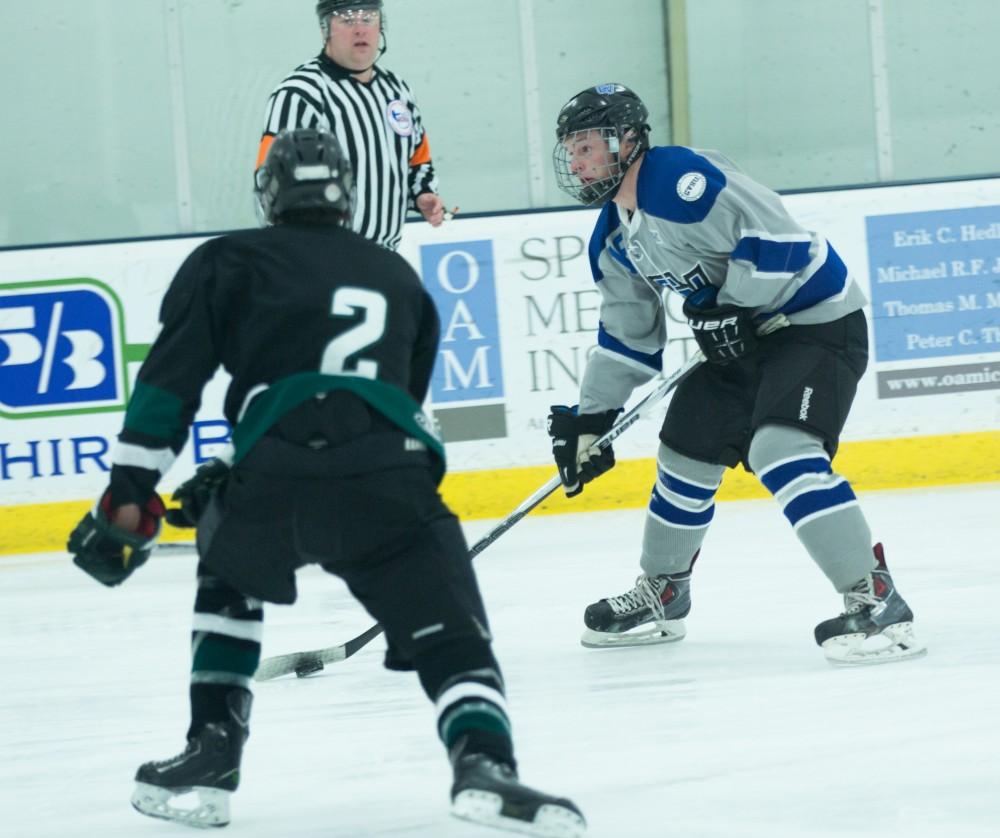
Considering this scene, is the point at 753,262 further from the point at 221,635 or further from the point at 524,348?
Result: the point at 524,348

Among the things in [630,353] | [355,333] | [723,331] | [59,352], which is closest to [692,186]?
[723,331]

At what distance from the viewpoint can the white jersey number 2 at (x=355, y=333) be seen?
1.74 m

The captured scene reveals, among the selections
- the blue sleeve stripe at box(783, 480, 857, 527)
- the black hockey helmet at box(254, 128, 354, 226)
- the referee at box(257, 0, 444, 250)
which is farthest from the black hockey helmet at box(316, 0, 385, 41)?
Answer: the black hockey helmet at box(254, 128, 354, 226)

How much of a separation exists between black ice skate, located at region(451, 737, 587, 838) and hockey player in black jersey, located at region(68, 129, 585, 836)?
0.05 metres

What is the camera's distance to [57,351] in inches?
195

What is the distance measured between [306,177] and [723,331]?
1167 millimetres

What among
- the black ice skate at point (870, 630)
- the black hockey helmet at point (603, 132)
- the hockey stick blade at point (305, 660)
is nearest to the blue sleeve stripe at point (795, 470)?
the black ice skate at point (870, 630)

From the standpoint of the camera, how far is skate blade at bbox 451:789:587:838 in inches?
61.0

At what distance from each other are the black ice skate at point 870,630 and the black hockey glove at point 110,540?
1356 millimetres

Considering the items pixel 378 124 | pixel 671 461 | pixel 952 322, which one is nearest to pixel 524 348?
pixel 952 322

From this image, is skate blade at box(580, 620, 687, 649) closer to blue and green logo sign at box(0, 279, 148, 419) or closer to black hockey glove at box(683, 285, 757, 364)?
black hockey glove at box(683, 285, 757, 364)

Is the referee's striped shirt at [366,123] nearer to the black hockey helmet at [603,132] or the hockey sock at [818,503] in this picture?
the black hockey helmet at [603,132]

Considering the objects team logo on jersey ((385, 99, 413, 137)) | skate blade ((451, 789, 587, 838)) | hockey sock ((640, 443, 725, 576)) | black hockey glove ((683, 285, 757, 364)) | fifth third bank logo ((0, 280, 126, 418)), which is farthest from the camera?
fifth third bank logo ((0, 280, 126, 418))

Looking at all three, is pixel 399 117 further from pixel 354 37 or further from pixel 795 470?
pixel 795 470
